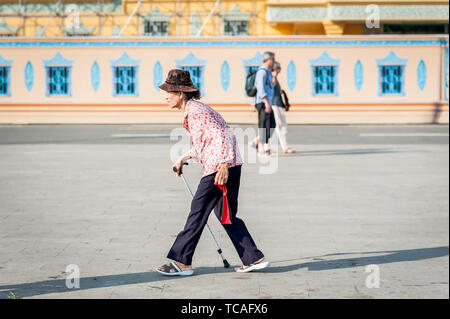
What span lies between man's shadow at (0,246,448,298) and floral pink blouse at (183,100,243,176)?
0.95m

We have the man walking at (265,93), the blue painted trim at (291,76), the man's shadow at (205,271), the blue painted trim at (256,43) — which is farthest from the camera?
the blue painted trim at (291,76)

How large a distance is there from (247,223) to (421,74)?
20484mm

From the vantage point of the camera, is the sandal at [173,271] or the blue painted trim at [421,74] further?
the blue painted trim at [421,74]

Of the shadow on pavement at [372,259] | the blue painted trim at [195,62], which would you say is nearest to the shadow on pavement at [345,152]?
the shadow on pavement at [372,259]

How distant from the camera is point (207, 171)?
21.3 ft

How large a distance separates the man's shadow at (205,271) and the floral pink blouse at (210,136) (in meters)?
0.95

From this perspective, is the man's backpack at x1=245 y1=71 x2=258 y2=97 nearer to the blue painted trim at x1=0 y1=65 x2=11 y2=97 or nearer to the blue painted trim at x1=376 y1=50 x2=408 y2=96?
the blue painted trim at x1=376 y1=50 x2=408 y2=96

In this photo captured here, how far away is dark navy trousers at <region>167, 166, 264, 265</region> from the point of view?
6.55 metres

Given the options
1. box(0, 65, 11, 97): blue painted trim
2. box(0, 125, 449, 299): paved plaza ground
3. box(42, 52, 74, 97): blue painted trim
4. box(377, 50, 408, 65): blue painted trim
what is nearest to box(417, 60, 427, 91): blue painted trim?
box(377, 50, 408, 65): blue painted trim

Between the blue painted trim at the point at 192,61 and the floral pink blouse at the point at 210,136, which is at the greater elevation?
the blue painted trim at the point at 192,61

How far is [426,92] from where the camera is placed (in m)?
28.2

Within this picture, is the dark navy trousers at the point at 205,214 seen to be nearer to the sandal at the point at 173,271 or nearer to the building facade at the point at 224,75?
the sandal at the point at 173,271

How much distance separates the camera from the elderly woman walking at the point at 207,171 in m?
6.40

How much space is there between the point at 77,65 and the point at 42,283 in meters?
22.9
